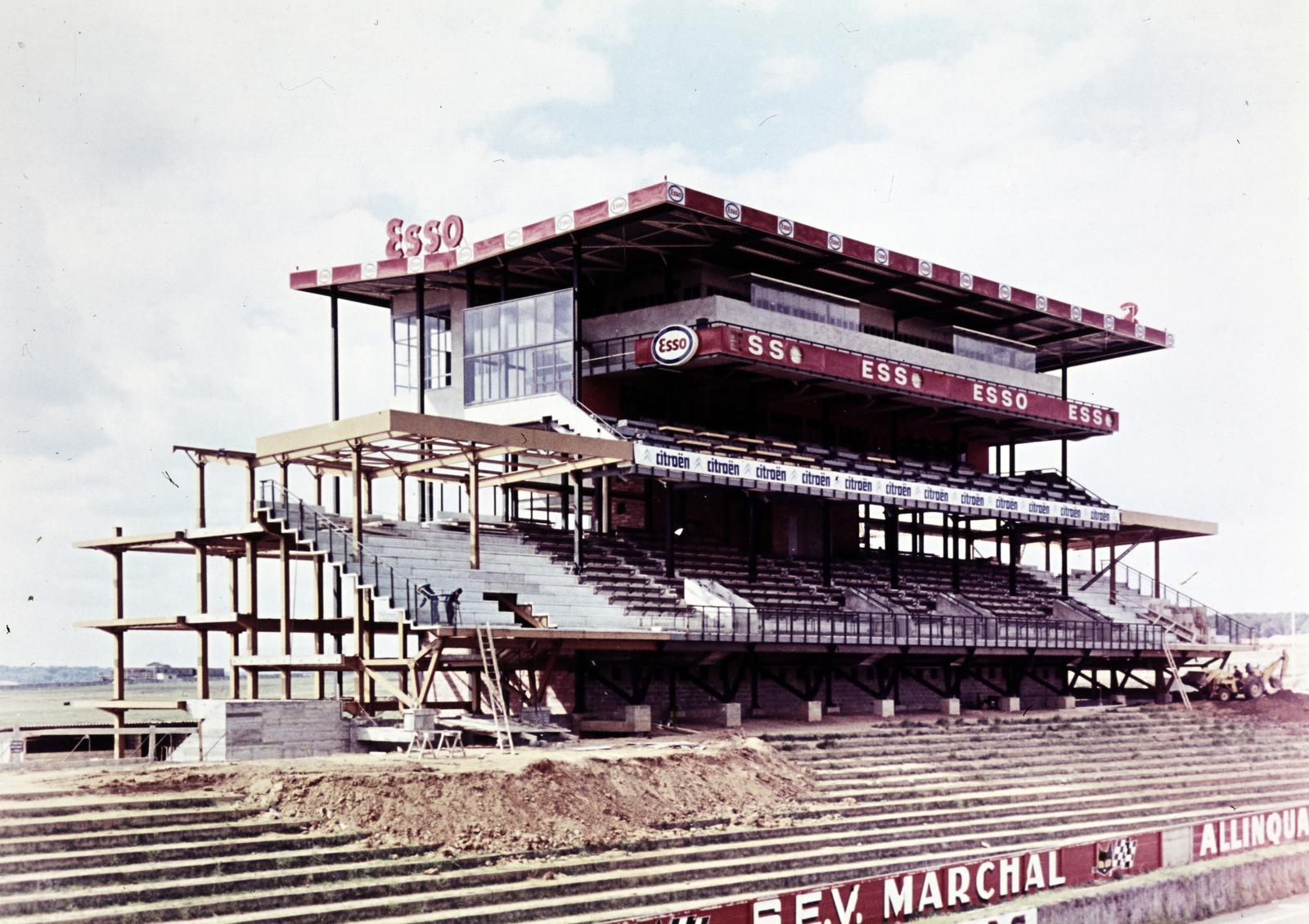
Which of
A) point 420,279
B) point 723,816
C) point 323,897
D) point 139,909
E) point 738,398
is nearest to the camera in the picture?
point 139,909

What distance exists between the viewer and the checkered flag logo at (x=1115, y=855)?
88.8 ft

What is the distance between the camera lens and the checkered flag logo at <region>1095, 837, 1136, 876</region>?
27062mm

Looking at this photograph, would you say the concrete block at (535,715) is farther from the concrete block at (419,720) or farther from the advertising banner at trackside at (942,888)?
the advertising banner at trackside at (942,888)

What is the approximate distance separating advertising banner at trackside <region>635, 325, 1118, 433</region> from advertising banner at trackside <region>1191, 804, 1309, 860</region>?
21.1 meters

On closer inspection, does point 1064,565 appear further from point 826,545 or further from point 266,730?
point 266,730

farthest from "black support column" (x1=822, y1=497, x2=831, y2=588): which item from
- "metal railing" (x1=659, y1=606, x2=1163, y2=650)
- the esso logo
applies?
the esso logo

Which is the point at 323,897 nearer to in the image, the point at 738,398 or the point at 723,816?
the point at 723,816

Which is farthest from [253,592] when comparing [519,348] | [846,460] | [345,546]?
[846,460]

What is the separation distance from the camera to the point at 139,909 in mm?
18641

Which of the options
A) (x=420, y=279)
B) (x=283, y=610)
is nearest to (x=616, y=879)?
(x=283, y=610)

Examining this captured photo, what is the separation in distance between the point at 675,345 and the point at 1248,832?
22479 millimetres

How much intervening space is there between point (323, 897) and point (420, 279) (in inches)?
1231

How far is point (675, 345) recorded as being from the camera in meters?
46.1

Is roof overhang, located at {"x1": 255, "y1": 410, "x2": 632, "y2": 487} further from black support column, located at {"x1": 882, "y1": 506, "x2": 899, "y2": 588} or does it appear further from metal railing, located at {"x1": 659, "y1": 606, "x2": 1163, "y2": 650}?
black support column, located at {"x1": 882, "y1": 506, "x2": 899, "y2": 588}
